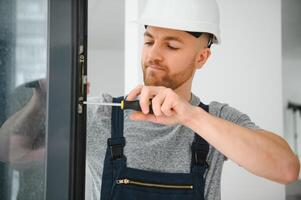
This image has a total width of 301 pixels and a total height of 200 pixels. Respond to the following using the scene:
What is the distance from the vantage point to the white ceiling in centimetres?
160

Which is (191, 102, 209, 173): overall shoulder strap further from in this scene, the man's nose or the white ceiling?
the white ceiling

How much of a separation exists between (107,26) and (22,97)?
1.33 meters

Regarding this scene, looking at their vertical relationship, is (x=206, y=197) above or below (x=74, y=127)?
below

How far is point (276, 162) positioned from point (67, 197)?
408 mm

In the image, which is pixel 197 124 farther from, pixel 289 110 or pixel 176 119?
pixel 289 110

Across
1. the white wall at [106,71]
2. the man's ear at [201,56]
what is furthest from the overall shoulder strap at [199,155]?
→ the white wall at [106,71]

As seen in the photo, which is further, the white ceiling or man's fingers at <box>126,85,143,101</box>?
the white ceiling

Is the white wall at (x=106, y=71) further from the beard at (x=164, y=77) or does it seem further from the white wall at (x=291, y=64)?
the white wall at (x=291, y=64)

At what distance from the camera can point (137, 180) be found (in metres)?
0.76

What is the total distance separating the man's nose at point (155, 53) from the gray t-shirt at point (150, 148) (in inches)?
6.1

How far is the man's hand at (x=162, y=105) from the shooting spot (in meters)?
0.52

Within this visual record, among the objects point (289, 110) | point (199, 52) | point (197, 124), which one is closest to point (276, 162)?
point (197, 124)

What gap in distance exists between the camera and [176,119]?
570 mm

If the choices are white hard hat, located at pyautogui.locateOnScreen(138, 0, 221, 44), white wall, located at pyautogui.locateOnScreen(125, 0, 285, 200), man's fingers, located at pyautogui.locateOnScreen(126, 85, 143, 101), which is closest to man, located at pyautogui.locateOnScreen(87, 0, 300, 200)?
white hard hat, located at pyautogui.locateOnScreen(138, 0, 221, 44)
